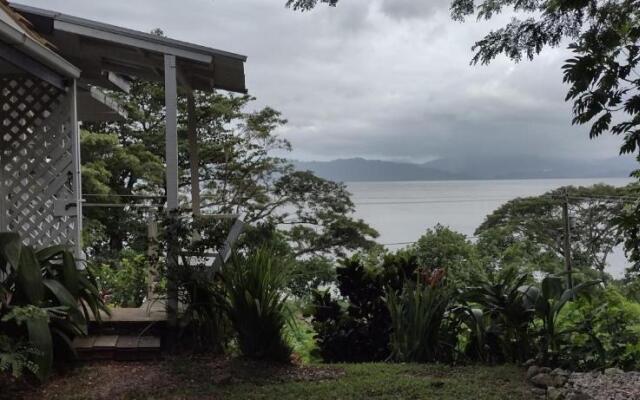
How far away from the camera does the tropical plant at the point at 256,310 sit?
4012mm

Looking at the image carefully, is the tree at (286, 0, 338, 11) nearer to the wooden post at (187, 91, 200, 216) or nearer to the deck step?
the deck step

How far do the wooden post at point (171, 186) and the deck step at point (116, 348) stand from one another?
23cm

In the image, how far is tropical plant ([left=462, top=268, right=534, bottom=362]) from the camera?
4.13m

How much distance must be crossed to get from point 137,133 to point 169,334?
9821 mm

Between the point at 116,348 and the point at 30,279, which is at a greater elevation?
the point at 30,279

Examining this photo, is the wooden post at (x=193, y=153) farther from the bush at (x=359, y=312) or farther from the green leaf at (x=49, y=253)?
the green leaf at (x=49, y=253)

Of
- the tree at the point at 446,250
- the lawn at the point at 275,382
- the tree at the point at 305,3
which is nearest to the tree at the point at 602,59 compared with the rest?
the tree at the point at 305,3

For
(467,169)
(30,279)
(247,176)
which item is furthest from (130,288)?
(467,169)

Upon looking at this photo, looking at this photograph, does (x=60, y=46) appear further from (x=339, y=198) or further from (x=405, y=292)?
(x=339, y=198)

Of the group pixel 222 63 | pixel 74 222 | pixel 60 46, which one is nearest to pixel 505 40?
pixel 222 63

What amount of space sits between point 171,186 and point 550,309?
10.0 ft

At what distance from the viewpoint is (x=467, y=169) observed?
23922 mm

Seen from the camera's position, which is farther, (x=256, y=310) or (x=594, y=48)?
(x=256, y=310)

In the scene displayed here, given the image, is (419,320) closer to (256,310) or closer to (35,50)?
(256,310)
